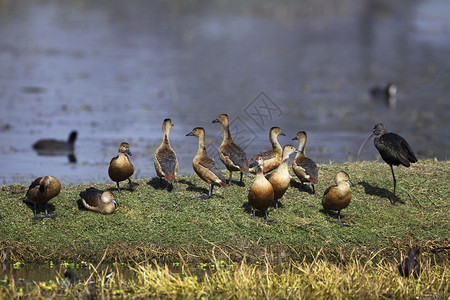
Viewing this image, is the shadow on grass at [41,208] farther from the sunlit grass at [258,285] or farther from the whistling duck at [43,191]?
the sunlit grass at [258,285]

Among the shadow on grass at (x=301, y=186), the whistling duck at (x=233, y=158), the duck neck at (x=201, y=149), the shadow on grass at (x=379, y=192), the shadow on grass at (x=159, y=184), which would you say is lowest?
the shadow on grass at (x=379, y=192)

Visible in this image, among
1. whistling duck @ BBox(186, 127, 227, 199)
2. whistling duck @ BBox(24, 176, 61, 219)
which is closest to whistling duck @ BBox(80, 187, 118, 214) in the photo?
whistling duck @ BBox(24, 176, 61, 219)

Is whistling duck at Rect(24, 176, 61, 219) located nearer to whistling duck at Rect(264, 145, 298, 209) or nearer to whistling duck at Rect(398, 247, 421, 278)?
whistling duck at Rect(264, 145, 298, 209)

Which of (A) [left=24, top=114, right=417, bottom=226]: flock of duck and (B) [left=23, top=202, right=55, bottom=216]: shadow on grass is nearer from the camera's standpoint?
(A) [left=24, top=114, right=417, bottom=226]: flock of duck

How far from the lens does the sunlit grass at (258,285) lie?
7.81m

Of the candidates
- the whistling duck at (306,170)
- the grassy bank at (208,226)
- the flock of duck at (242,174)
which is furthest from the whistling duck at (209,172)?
the whistling duck at (306,170)

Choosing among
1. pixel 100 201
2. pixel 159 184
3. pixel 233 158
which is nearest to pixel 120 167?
pixel 100 201

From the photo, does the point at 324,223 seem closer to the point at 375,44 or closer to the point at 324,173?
the point at 324,173

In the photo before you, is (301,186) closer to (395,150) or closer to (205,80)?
(395,150)

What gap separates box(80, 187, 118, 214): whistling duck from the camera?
975 cm

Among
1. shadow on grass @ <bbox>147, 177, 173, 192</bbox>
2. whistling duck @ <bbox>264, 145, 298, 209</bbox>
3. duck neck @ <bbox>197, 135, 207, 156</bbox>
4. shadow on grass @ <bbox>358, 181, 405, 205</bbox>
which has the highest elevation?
duck neck @ <bbox>197, 135, 207, 156</bbox>

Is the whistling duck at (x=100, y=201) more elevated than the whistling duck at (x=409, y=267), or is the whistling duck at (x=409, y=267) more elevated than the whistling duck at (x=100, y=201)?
the whistling duck at (x=100, y=201)

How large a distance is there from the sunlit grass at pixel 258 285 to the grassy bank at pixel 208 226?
0.82m

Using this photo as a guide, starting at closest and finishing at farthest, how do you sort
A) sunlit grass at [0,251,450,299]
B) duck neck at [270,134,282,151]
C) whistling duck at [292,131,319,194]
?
sunlit grass at [0,251,450,299] → whistling duck at [292,131,319,194] → duck neck at [270,134,282,151]
